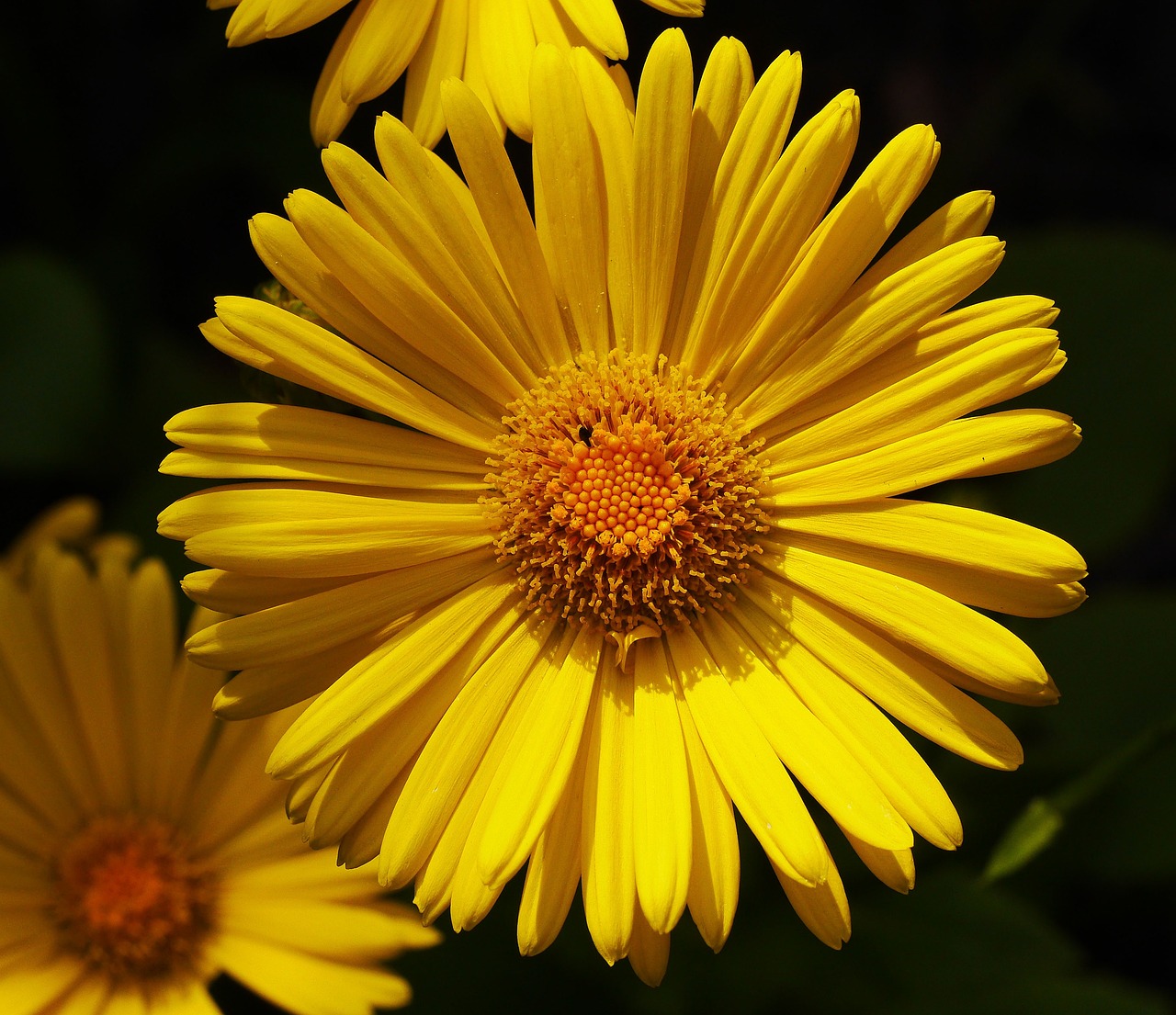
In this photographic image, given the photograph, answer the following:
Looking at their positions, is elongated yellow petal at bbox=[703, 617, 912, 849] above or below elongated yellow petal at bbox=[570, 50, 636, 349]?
below

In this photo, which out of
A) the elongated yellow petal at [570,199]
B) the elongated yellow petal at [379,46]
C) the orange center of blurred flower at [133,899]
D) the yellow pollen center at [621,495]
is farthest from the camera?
the orange center of blurred flower at [133,899]

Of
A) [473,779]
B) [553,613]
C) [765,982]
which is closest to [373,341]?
[553,613]

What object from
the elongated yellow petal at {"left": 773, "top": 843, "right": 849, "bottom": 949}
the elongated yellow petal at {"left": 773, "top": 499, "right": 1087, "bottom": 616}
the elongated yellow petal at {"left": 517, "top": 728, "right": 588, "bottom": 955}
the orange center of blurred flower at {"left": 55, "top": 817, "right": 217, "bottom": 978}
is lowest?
the orange center of blurred flower at {"left": 55, "top": 817, "right": 217, "bottom": 978}

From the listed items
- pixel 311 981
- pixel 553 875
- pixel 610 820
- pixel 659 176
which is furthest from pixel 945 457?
pixel 311 981

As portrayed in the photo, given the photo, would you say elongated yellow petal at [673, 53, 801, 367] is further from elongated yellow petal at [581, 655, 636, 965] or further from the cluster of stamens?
elongated yellow petal at [581, 655, 636, 965]

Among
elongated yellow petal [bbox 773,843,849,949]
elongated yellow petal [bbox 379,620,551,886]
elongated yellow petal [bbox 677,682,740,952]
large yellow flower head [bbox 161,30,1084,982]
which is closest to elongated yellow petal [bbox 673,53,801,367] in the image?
large yellow flower head [bbox 161,30,1084,982]

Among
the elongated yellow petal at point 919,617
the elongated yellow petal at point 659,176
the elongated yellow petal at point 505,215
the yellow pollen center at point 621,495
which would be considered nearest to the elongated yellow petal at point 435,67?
the elongated yellow petal at point 505,215

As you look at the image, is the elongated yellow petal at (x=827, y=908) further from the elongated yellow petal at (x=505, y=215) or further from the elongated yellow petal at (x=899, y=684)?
the elongated yellow petal at (x=505, y=215)
